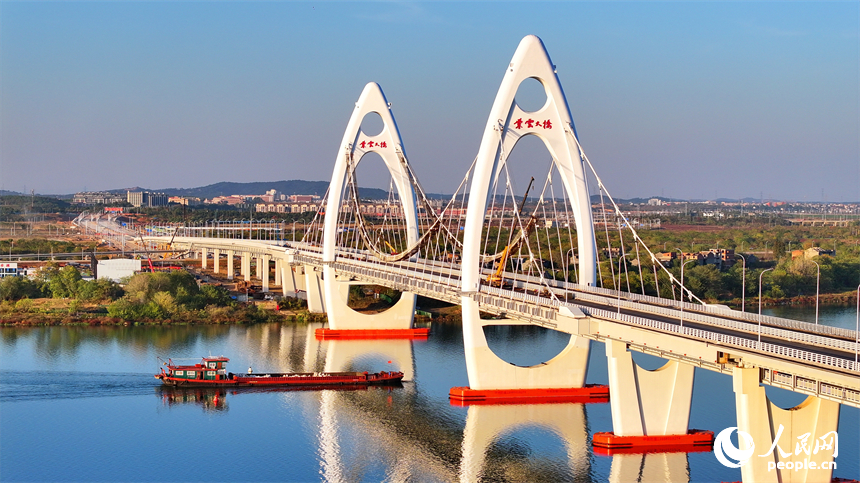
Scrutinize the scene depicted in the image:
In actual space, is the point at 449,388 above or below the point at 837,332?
below

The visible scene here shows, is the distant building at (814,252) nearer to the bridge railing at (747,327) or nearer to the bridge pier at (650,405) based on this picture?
the bridge railing at (747,327)

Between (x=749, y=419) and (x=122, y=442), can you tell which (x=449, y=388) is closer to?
(x=122, y=442)

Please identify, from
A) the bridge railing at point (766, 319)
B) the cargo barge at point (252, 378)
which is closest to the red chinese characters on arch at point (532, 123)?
the bridge railing at point (766, 319)

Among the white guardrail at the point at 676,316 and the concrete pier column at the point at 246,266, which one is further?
the concrete pier column at the point at 246,266

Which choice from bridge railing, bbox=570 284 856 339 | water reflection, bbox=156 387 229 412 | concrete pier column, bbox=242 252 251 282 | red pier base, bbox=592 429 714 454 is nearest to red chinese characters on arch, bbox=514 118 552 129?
bridge railing, bbox=570 284 856 339

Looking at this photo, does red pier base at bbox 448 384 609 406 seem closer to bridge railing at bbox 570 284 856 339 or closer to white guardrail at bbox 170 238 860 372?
white guardrail at bbox 170 238 860 372

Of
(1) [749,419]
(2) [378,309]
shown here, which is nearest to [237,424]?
(1) [749,419]
